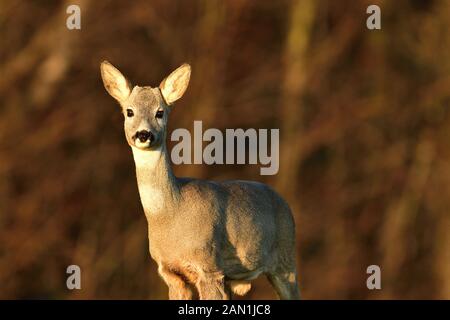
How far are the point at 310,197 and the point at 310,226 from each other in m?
0.46

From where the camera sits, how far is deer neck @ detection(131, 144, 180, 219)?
5.97 metres

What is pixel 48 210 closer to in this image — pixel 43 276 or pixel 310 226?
pixel 43 276

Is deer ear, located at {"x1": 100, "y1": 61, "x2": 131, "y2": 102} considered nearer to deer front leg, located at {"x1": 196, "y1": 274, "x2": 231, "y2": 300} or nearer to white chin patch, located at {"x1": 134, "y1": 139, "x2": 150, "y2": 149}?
white chin patch, located at {"x1": 134, "y1": 139, "x2": 150, "y2": 149}

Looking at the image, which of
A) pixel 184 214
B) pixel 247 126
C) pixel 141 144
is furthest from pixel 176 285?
pixel 247 126

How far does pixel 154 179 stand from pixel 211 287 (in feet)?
2.00

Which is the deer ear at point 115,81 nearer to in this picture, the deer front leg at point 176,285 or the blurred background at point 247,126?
the deer front leg at point 176,285

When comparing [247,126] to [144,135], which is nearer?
[144,135]

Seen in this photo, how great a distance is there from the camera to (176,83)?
5.95 m

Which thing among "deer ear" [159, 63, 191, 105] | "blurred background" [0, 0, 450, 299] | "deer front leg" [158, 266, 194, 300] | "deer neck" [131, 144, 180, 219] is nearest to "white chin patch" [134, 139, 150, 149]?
"deer neck" [131, 144, 180, 219]

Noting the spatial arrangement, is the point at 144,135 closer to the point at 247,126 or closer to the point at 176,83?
the point at 176,83

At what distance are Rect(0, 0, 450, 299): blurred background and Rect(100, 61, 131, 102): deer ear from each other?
8.79 metres

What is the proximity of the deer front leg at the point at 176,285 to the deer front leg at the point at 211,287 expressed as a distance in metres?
0.15

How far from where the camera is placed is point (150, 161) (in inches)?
235
